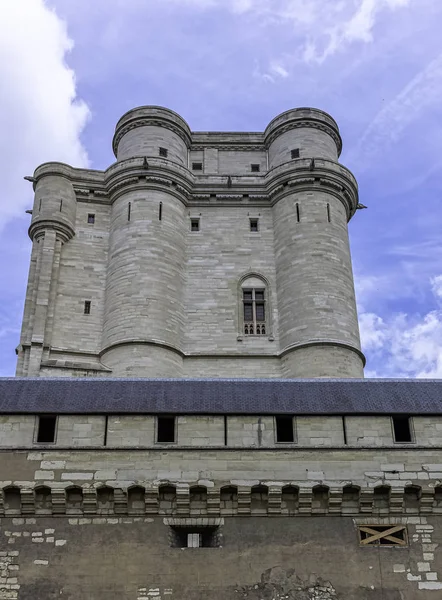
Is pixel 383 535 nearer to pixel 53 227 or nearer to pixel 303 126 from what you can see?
pixel 53 227

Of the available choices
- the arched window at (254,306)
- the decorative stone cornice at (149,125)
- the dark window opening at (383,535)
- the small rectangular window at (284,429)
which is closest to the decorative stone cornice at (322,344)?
the arched window at (254,306)

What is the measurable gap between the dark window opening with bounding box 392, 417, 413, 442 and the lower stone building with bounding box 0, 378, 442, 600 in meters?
0.05

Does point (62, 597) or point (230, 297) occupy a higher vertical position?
point (230, 297)

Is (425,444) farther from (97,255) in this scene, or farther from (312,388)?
(97,255)

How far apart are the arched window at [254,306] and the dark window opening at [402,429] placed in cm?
1246

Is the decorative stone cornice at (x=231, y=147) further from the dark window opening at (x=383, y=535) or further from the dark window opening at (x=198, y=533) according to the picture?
the dark window opening at (x=383, y=535)

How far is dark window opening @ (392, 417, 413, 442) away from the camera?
16.1 m

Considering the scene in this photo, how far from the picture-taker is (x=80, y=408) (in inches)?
636

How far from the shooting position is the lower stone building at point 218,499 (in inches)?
575

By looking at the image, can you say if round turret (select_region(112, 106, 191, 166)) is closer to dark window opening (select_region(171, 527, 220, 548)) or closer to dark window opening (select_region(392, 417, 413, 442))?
dark window opening (select_region(392, 417, 413, 442))

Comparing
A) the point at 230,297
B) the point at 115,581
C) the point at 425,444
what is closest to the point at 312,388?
the point at 425,444

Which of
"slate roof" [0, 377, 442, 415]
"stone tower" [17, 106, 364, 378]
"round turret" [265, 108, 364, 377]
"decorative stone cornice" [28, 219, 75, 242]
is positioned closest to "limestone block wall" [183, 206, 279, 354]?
"stone tower" [17, 106, 364, 378]

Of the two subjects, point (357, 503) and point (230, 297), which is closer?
point (357, 503)

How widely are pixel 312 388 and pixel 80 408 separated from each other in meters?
4.98
